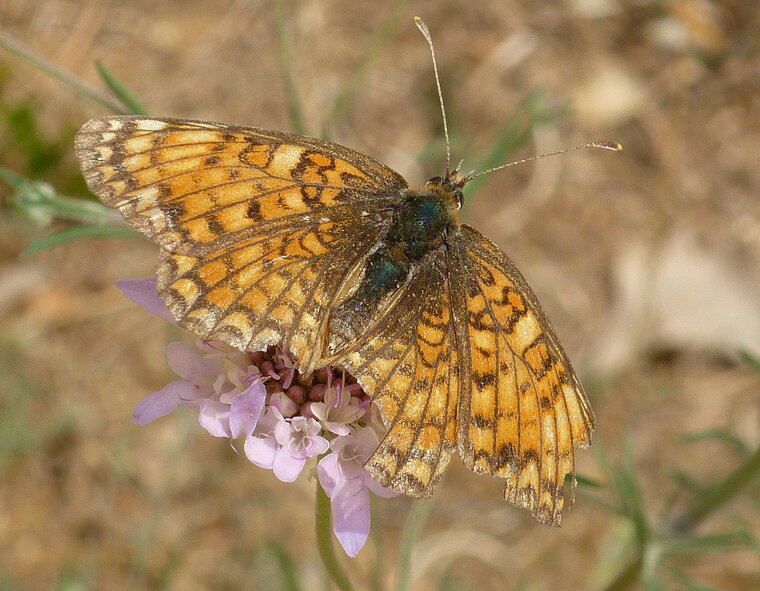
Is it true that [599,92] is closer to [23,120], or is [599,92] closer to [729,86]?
[729,86]

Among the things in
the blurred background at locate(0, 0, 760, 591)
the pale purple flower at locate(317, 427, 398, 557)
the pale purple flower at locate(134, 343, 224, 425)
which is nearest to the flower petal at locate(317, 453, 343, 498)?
the pale purple flower at locate(317, 427, 398, 557)

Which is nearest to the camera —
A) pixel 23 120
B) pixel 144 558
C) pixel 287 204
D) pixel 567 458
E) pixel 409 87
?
pixel 567 458

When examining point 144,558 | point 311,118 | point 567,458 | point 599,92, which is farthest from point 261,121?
point 567,458

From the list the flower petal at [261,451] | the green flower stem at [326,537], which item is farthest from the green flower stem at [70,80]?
the green flower stem at [326,537]

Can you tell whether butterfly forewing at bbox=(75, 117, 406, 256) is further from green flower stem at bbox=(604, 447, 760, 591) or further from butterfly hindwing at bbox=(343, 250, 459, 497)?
green flower stem at bbox=(604, 447, 760, 591)

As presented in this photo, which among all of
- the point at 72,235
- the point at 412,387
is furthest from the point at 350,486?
the point at 72,235

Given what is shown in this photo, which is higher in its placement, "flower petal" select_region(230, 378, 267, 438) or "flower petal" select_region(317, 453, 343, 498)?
"flower petal" select_region(230, 378, 267, 438)

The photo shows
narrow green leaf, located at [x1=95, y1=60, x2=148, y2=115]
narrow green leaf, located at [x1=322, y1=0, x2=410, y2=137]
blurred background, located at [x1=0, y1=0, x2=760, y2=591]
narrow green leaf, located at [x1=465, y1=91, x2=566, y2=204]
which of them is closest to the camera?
narrow green leaf, located at [x1=95, y1=60, x2=148, y2=115]

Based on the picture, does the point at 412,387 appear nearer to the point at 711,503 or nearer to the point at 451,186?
the point at 451,186
